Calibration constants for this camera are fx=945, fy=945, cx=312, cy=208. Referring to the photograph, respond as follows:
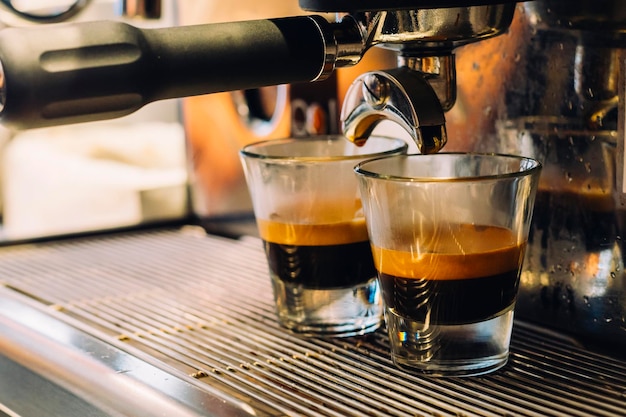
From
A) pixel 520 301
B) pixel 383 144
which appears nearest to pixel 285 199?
pixel 383 144

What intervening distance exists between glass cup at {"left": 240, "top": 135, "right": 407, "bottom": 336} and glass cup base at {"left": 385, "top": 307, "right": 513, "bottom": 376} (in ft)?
0.27

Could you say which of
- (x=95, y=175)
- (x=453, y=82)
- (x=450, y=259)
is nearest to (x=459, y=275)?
(x=450, y=259)

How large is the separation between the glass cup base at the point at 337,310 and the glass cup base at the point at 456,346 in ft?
0.27

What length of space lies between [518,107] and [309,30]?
202mm

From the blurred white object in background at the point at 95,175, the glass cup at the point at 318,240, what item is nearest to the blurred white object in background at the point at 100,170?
the blurred white object in background at the point at 95,175

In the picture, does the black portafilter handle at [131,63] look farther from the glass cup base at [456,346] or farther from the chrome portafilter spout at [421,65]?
the glass cup base at [456,346]

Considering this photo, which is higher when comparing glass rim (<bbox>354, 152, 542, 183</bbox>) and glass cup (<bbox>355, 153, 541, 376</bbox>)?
glass rim (<bbox>354, 152, 542, 183</bbox>)

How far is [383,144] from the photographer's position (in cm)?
66

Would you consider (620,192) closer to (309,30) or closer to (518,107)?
(518,107)

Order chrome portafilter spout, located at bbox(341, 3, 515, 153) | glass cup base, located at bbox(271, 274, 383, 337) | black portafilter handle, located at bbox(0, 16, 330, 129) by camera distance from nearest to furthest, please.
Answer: black portafilter handle, located at bbox(0, 16, 330, 129) → chrome portafilter spout, located at bbox(341, 3, 515, 153) → glass cup base, located at bbox(271, 274, 383, 337)

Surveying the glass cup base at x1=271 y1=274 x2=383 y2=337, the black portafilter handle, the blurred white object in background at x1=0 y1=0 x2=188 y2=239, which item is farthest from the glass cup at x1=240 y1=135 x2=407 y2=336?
the blurred white object in background at x1=0 y1=0 x2=188 y2=239

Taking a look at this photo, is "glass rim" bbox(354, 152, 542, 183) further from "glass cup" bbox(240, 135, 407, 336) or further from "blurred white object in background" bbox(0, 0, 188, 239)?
"blurred white object in background" bbox(0, 0, 188, 239)

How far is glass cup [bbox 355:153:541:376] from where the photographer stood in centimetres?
52

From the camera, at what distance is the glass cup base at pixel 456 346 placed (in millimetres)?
543
